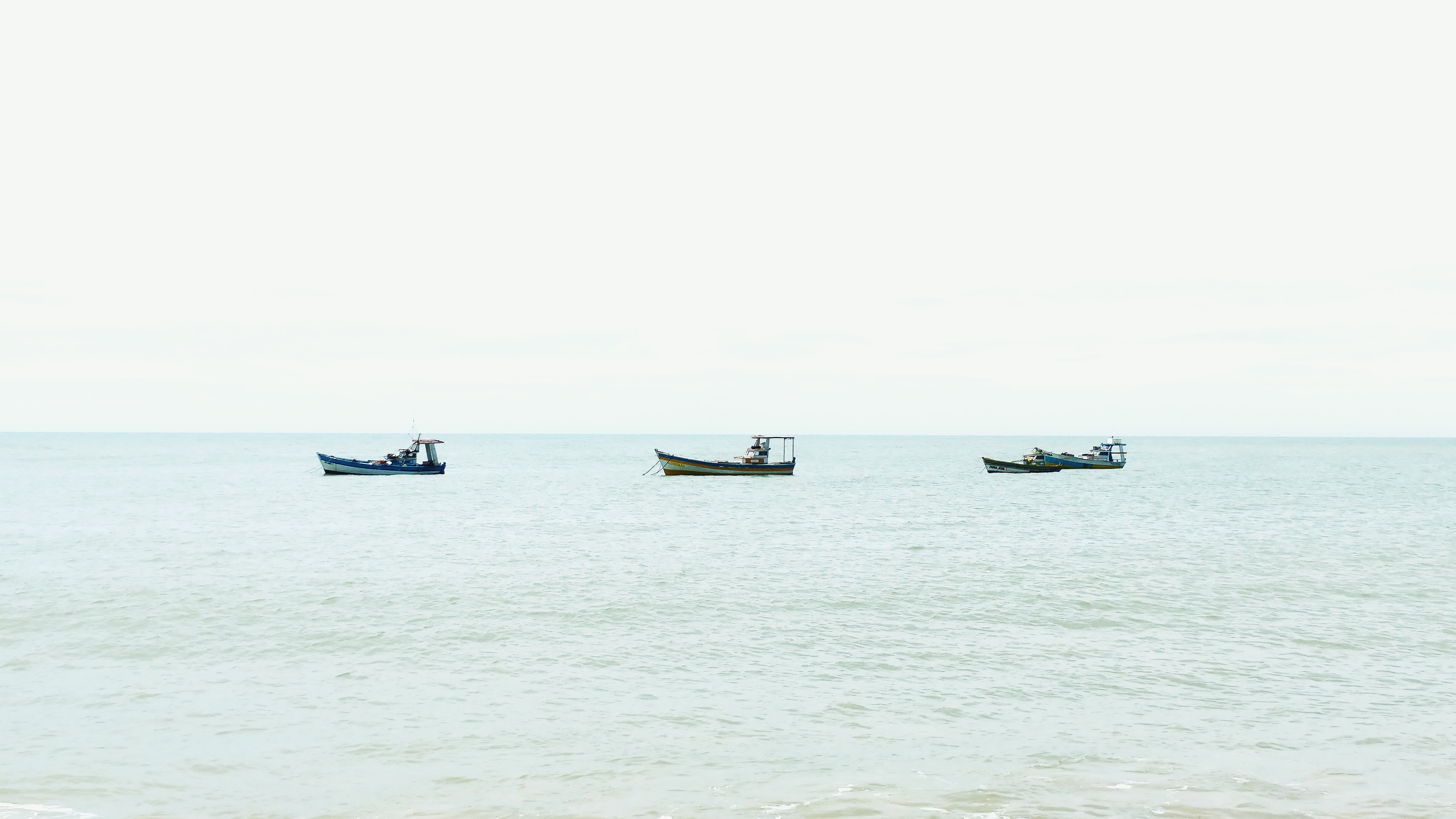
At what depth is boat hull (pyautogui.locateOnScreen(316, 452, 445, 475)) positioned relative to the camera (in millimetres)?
88250

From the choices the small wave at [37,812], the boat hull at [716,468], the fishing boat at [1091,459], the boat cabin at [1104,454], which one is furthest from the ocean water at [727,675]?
the boat cabin at [1104,454]

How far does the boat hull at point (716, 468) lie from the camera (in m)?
88.4

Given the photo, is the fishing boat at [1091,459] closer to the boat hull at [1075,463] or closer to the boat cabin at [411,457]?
the boat hull at [1075,463]

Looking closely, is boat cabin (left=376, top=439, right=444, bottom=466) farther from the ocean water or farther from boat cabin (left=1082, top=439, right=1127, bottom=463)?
boat cabin (left=1082, top=439, right=1127, bottom=463)

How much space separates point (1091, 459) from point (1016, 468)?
8947 mm

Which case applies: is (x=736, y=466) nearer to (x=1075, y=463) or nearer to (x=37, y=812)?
(x=1075, y=463)

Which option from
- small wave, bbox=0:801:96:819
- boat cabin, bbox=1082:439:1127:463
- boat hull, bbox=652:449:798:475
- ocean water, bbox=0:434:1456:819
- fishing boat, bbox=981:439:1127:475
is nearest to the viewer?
small wave, bbox=0:801:96:819

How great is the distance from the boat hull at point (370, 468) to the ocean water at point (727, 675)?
42810 mm

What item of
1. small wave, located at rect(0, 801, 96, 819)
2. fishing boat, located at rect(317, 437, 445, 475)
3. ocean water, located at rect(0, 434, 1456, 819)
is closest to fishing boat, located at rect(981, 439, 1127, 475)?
fishing boat, located at rect(317, 437, 445, 475)

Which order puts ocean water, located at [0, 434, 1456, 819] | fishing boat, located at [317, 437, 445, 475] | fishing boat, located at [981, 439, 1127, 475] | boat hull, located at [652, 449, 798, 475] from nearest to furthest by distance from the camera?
ocean water, located at [0, 434, 1456, 819] → fishing boat, located at [317, 437, 445, 475] → boat hull, located at [652, 449, 798, 475] → fishing boat, located at [981, 439, 1127, 475]

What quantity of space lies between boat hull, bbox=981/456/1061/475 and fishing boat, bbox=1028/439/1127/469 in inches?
36.5

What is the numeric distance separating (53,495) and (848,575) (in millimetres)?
70137

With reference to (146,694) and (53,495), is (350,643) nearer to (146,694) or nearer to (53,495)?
(146,694)

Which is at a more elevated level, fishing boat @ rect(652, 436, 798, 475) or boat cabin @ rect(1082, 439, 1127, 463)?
boat cabin @ rect(1082, 439, 1127, 463)
